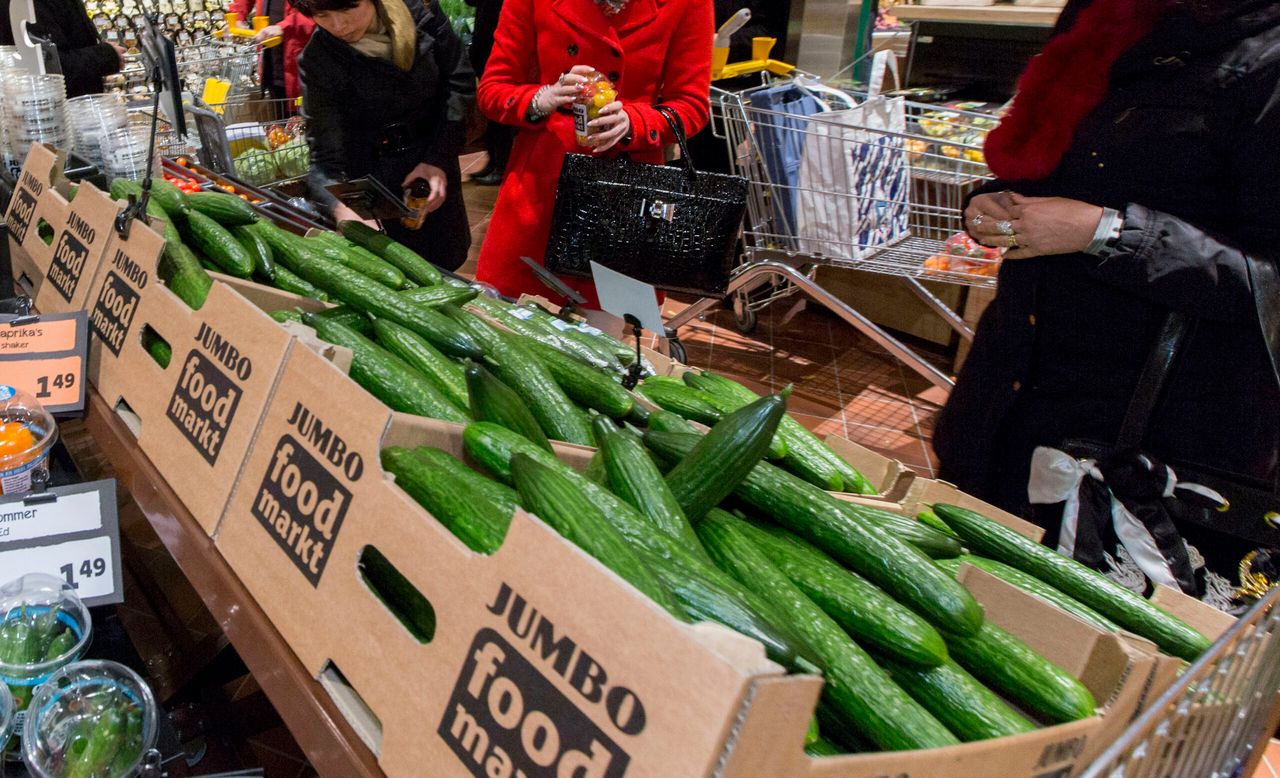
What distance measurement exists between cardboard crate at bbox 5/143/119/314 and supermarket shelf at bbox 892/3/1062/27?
12.4ft

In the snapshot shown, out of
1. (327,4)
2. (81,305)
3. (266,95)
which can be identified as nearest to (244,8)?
(266,95)

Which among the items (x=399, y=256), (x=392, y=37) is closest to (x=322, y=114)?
(x=392, y=37)

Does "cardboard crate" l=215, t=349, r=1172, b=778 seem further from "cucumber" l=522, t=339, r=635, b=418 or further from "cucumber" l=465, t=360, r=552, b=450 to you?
"cucumber" l=522, t=339, r=635, b=418

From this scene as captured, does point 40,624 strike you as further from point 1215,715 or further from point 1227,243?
point 1227,243

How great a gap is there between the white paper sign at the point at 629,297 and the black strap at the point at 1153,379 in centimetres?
97

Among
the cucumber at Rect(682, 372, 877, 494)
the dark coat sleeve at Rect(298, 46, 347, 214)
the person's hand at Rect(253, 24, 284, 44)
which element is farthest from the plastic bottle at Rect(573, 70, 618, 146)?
the person's hand at Rect(253, 24, 284, 44)

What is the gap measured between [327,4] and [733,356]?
8.21ft

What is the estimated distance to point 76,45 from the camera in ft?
12.7

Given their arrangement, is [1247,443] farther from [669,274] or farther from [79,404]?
[79,404]

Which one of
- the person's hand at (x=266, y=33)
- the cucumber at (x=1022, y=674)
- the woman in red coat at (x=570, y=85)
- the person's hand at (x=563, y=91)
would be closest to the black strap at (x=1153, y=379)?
the cucumber at (x=1022, y=674)

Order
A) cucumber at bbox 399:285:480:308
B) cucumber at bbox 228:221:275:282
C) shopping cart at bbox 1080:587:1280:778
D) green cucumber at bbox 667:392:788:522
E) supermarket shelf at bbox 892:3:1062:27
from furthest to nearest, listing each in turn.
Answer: supermarket shelf at bbox 892:3:1062:27, cucumber at bbox 228:221:275:282, cucumber at bbox 399:285:480:308, green cucumber at bbox 667:392:788:522, shopping cart at bbox 1080:587:1280:778

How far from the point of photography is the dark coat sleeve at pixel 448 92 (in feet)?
9.94

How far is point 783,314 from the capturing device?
16.7ft

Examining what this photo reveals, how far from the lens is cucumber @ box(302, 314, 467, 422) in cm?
119
